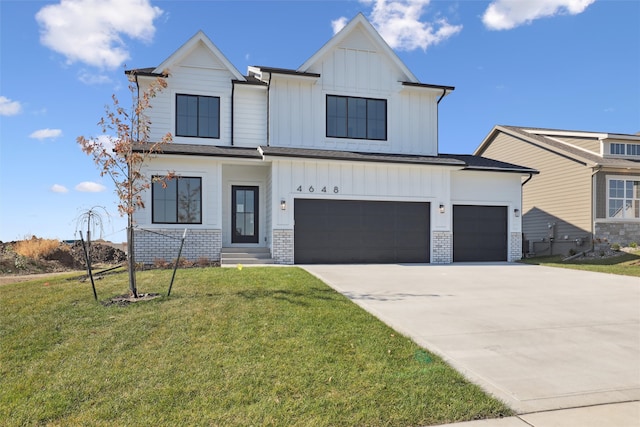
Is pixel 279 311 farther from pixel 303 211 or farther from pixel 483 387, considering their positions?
pixel 303 211

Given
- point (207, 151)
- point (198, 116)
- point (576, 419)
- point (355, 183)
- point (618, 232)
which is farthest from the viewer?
point (618, 232)

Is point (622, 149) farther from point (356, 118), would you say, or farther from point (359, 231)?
point (359, 231)

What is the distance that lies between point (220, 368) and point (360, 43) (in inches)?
625

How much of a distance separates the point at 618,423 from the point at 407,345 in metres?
2.31

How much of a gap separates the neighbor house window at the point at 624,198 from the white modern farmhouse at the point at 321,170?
6.82 meters

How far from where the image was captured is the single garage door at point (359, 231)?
1556 centimetres

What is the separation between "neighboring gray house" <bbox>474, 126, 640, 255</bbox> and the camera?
2069 centimetres

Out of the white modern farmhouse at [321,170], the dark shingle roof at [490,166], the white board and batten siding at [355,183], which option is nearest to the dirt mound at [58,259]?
the white modern farmhouse at [321,170]

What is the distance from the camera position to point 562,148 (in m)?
22.9

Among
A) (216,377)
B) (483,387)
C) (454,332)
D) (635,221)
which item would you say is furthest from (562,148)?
(216,377)

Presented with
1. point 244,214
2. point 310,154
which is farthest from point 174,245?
point 310,154

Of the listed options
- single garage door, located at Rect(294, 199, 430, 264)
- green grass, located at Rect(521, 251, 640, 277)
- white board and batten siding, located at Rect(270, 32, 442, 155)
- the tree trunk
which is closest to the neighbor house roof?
green grass, located at Rect(521, 251, 640, 277)

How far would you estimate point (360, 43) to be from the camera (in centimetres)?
1761

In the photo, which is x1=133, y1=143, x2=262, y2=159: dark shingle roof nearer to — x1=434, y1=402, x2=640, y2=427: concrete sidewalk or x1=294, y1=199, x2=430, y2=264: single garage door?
x1=294, y1=199, x2=430, y2=264: single garage door
